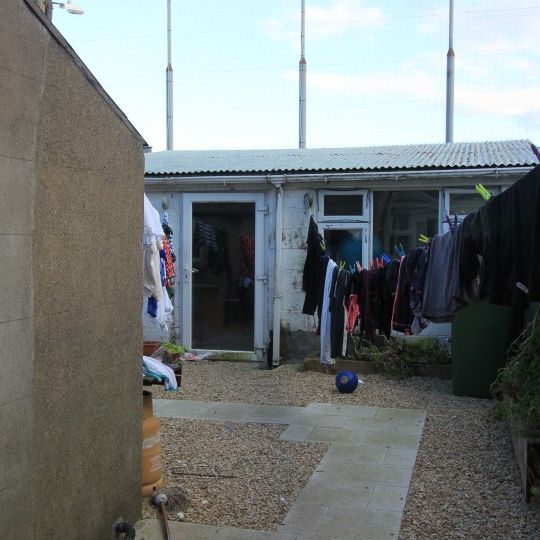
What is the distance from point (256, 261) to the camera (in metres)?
10.4

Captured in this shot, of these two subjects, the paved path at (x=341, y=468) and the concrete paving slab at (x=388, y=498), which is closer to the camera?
the paved path at (x=341, y=468)

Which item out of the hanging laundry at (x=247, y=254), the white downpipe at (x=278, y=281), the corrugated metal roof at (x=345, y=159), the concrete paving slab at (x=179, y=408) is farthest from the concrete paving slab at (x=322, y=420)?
the corrugated metal roof at (x=345, y=159)

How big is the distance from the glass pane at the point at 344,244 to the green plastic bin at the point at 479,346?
2480mm

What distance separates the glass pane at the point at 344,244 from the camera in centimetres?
1005

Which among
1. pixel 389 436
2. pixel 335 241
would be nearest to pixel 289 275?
pixel 335 241

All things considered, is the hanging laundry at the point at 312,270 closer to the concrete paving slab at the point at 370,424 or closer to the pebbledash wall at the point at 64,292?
the concrete paving slab at the point at 370,424

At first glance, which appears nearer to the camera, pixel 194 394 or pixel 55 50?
pixel 55 50

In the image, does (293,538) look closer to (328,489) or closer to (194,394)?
(328,489)

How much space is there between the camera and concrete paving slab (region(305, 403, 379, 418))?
7090mm

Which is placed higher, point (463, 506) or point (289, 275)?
point (289, 275)

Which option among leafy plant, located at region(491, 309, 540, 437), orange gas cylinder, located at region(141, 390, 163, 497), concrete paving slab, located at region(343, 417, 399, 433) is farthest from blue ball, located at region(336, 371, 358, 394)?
orange gas cylinder, located at region(141, 390, 163, 497)

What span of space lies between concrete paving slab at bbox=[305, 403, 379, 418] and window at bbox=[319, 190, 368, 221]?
11.3ft

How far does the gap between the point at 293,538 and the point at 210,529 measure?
54 cm

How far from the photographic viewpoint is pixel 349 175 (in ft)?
32.0
